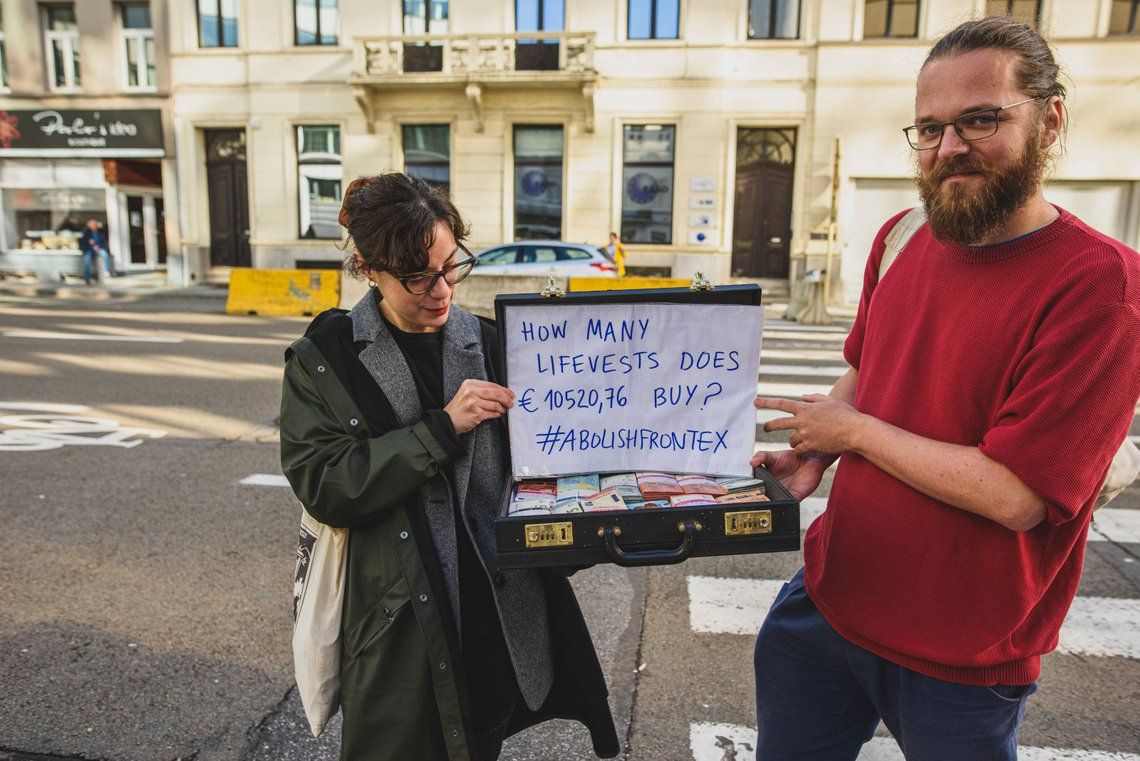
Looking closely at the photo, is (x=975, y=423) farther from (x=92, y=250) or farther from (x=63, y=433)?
(x=92, y=250)

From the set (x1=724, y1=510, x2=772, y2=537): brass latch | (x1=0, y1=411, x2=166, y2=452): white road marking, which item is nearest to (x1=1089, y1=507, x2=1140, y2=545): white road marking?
(x1=724, y1=510, x2=772, y2=537): brass latch

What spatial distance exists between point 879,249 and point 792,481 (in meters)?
0.64

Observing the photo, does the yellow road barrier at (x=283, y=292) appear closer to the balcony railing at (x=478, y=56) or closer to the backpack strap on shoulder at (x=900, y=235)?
the balcony railing at (x=478, y=56)

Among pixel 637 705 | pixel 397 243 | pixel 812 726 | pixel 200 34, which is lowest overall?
pixel 637 705

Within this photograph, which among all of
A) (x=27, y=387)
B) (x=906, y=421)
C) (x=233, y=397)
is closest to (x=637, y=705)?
(x=906, y=421)

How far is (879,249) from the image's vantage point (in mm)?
1996

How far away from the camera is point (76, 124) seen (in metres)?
22.4

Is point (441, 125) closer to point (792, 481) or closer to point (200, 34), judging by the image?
point (200, 34)

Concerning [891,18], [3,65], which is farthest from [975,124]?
[3,65]

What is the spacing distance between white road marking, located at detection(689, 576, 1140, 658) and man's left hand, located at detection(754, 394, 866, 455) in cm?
232

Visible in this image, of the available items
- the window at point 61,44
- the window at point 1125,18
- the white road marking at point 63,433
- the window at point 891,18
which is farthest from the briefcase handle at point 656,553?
the window at point 61,44

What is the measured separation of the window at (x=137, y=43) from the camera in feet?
74.2

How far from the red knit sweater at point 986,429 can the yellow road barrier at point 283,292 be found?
1565 cm

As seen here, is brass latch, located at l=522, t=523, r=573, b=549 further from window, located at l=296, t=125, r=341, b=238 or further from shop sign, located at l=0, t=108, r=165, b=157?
shop sign, located at l=0, t=108, r=165, b=157
